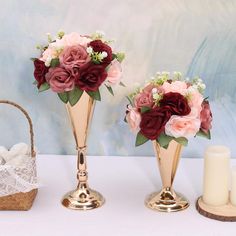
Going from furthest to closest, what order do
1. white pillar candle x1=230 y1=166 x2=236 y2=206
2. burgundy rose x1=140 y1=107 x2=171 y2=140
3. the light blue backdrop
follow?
the light blue backdrop, white pillar candle x1=230 y1=166 x2=236 y2=206, burgundy rose x1=140 y1=107 x2=171 y2=140

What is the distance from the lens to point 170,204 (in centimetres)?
129

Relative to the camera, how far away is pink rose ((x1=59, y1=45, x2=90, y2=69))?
1185 mm

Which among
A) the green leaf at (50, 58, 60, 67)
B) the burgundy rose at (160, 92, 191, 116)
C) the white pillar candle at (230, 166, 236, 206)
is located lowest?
the white pillar candle at (230, 166, 236, 206)

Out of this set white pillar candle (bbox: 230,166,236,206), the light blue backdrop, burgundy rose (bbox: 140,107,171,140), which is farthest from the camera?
the light blue backdrop

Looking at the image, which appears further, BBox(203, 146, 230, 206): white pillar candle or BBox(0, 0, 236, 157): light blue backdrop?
BBox(0, 0, 236, 157): light blue backdrop

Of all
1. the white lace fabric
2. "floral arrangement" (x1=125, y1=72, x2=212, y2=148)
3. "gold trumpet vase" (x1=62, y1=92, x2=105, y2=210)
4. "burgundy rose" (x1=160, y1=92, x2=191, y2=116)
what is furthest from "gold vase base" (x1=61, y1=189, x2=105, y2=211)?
"burgundy rose" (x1=160, y1=92, x2=191, y2=116)

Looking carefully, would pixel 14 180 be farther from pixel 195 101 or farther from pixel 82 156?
pixel 195 101

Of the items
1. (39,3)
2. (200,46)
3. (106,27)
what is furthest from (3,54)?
(200,46)

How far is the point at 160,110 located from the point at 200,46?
1.55 ft

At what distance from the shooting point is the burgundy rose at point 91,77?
3.87 feet

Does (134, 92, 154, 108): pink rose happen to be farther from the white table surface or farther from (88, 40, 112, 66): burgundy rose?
the white table surface

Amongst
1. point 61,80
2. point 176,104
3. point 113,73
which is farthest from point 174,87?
point 61,80

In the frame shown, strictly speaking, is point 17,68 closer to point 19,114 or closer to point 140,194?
point 19,114

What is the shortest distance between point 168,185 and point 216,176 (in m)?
0.13
